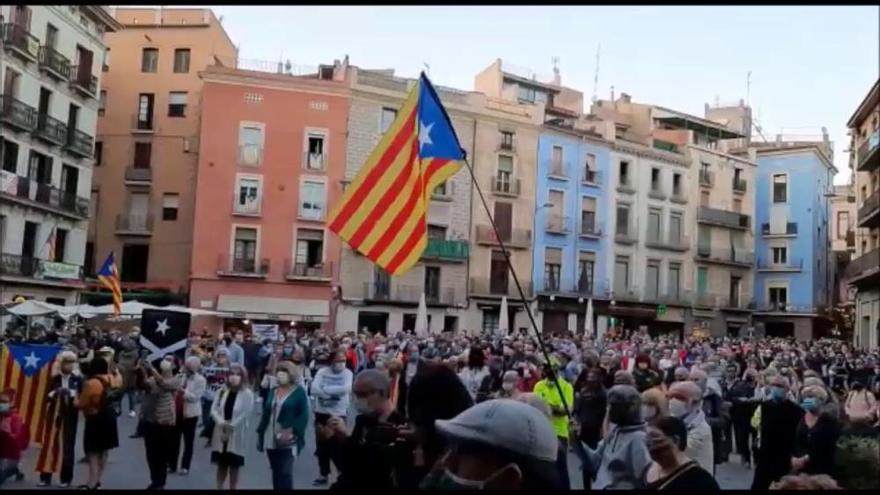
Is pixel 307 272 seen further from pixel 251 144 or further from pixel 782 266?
pixel 782 266

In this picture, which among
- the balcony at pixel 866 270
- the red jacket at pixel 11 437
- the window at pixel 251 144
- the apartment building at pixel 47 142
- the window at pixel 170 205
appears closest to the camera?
the red jacket at pixel 11 437

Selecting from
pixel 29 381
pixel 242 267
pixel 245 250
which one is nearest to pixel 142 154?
pixel 245 250

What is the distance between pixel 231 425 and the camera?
9.41 m

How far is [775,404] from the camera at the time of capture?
9203 millimetres

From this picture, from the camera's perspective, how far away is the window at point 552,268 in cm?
4716

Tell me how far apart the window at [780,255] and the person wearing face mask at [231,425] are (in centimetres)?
5136

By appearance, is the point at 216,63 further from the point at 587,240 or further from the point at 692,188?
the point at 692,188

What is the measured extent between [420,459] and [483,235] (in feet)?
134

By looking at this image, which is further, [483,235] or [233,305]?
[483,235]

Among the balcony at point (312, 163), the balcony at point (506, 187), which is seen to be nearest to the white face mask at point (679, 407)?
the balcony at point (312, 163)

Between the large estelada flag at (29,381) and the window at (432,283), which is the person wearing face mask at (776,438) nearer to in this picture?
the large estelada flag at (29,381)

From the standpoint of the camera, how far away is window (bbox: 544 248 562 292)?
47156 millimetres

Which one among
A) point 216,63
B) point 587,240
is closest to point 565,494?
point 216,63

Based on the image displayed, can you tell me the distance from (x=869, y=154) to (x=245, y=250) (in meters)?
26.8
